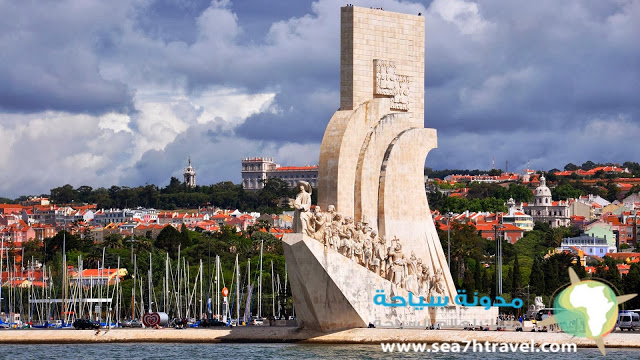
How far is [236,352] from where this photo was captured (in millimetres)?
36438

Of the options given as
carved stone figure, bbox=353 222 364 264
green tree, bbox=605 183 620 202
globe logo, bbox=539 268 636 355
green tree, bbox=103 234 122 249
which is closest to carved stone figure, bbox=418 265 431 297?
carved stone figure, bbox=353 222 364 264

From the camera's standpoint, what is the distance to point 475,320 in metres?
40.7

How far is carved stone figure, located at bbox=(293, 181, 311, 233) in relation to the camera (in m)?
37.0

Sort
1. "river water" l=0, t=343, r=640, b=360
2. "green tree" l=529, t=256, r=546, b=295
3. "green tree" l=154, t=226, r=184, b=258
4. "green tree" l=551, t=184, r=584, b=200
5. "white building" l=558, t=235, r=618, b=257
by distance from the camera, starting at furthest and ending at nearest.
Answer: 1. "green tree" l=551, t=184, r=584, b=200
2. "white building" l=558, t=235, r=618, b=257
3. "green tree" l=154, t=226, r=184, b=258
4. "green tree" l=529, t=256, r=546, b=295
5. "river water" l=0, t=343, r=640, b=360

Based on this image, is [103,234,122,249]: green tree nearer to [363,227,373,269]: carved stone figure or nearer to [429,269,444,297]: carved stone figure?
[429,269,444,297]: carved stone figure

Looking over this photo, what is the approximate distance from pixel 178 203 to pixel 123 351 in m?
139

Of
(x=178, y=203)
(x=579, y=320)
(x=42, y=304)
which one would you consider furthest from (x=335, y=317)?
(x=178, y=203)

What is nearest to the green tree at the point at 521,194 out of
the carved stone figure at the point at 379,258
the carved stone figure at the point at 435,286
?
the carved stone figure at the point at 435,286

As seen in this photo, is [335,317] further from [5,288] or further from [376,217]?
[5,288]

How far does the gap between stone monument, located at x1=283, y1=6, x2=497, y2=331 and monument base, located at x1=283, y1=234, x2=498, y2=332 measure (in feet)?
0.09

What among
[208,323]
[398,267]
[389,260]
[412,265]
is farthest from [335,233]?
[208,323]

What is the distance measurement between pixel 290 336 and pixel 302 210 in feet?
12.6

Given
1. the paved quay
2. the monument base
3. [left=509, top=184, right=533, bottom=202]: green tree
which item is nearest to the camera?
the paved quay

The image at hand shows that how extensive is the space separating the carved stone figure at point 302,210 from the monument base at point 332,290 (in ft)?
1.94
